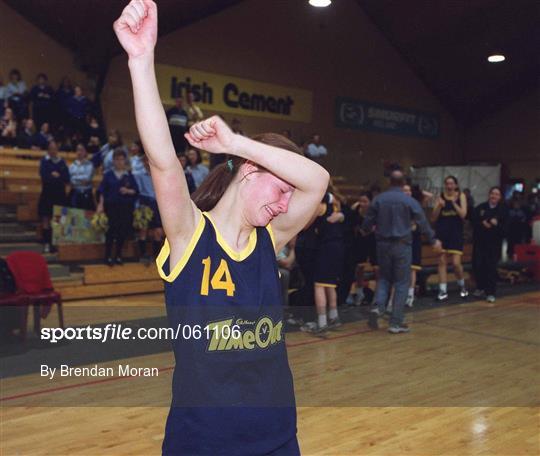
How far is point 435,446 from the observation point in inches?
148

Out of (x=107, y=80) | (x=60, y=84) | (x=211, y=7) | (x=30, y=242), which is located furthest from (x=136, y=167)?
(x=211, y=7)

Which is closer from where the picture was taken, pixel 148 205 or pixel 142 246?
pixel 148 205

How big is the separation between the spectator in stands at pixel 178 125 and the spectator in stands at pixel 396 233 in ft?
14.3

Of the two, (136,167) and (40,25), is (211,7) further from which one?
(136,167)

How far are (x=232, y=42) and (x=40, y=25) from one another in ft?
17.4

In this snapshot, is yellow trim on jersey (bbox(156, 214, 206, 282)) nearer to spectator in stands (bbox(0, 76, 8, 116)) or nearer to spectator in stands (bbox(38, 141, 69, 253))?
spectator in stands (bbox(38, 141, 69, 253))

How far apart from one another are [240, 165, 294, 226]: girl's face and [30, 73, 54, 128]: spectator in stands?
1153 cm

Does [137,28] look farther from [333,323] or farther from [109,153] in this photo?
[109,153]

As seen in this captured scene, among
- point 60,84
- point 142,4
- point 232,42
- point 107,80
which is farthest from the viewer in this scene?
point 232,42

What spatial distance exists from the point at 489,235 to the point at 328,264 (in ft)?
12.2

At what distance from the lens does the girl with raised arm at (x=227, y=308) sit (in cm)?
145

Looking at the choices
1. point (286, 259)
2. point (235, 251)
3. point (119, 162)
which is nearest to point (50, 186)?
point (119, 162)

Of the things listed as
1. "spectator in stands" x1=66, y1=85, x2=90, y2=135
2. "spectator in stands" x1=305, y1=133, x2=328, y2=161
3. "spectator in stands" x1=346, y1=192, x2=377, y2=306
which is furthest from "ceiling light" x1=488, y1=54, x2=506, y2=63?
"spectator in stands" x1=66, y1=85, x2=90, y2=135

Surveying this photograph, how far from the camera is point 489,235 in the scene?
9.16 meters
